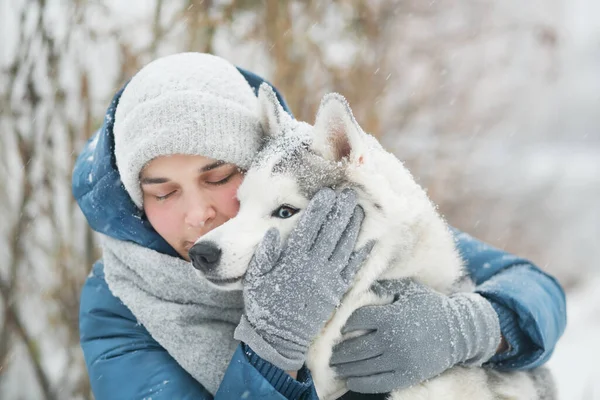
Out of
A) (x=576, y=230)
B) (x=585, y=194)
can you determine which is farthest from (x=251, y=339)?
(x=585, y=194)

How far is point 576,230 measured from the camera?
11000 mm

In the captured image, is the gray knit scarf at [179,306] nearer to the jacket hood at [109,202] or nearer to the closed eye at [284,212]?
the jacket hood at [109,202]

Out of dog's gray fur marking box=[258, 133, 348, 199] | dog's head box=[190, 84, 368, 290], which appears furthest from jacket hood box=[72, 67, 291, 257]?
dog's gray fur marking box=[258, 133, 348, 199]

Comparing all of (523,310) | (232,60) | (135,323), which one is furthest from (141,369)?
(232,60)

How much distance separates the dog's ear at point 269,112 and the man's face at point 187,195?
6.8 inches

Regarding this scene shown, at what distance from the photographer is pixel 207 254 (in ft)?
4.59

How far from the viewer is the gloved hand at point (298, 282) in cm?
139

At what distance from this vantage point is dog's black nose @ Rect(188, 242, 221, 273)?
1399mm

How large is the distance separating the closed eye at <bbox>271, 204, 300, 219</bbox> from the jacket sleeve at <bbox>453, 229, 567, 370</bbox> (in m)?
0.72

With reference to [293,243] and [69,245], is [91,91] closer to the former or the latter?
[69,245]

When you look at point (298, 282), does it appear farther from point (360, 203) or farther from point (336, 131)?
point (336, 131)

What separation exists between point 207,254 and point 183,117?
0.44 meters

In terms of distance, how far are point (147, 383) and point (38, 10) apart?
7.97ft

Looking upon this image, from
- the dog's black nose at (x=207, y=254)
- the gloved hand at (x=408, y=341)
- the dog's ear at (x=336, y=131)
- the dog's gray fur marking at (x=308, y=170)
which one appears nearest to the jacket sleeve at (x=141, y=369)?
the gloved hand at (x=408, y=341)
